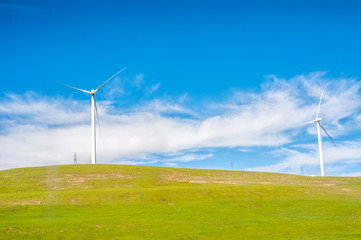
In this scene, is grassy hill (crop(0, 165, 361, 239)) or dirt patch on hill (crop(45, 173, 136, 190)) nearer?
grassy hill (crop(0, 165, 361, 239))

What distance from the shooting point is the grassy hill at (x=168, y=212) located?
1196 inches

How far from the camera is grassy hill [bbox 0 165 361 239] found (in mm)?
30375

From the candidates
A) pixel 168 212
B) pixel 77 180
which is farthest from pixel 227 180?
pixel 168 212

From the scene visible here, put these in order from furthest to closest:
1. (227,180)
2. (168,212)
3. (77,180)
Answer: (227,180) < (77,180) < (168,212)

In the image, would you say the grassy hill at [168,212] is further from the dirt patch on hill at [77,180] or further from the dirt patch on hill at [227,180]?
the dirt patch on hill at [227,180]

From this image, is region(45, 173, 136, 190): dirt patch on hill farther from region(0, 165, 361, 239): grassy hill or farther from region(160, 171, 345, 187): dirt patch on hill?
region(160, 171, 345, 187): dirt patch on hill

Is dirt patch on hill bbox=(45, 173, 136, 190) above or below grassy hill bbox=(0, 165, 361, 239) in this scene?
above

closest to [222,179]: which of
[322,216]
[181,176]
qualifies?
[181,176]

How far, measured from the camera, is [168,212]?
41062 millimetres

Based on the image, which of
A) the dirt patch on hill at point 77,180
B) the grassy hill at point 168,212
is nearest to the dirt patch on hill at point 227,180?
the grassy hill at point 168,212

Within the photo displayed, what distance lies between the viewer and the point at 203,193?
183 feet

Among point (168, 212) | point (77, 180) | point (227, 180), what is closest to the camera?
point (168, 212)

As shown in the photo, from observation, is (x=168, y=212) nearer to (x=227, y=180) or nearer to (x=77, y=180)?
(x=77, y=180)

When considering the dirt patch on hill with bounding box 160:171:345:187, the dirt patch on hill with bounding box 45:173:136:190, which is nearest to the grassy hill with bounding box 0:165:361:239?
the dirt patch on hill with bounding box 45:173:136:190
